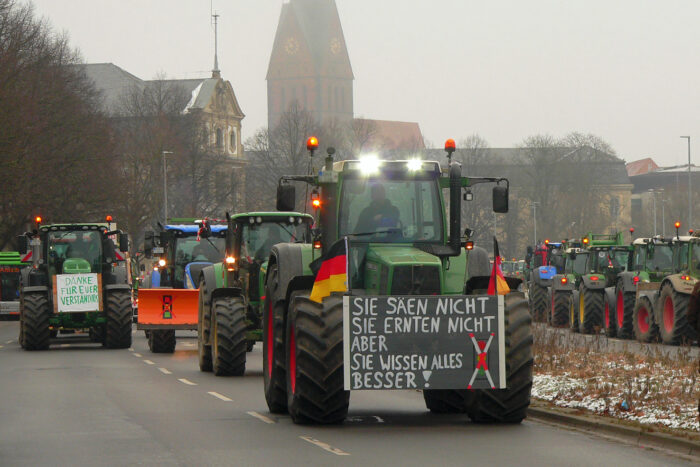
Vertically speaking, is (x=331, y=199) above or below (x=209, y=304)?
above

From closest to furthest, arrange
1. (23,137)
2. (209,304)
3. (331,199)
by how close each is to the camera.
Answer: (331,199) → (209,304) → (23,137)

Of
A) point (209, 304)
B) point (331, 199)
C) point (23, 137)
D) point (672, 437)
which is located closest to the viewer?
point (672, 437)

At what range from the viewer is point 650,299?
1235 inches

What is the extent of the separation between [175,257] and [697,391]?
1660cm

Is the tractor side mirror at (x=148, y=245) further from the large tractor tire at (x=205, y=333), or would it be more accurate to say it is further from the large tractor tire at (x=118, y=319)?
the large tractor tire at (x=205, y=333)

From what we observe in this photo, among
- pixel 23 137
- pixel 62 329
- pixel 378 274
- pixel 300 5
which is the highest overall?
pixel 300 5

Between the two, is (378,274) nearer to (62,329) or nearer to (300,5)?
(62,329)

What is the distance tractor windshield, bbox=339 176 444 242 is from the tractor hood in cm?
54

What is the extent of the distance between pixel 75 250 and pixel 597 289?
13.1 meters

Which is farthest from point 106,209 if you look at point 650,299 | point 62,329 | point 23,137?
point 650,299

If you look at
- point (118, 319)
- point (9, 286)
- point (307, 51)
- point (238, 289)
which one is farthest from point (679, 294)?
point (307, 51)

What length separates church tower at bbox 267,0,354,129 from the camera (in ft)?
632

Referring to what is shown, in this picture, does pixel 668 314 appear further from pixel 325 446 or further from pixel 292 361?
pixel 325 446

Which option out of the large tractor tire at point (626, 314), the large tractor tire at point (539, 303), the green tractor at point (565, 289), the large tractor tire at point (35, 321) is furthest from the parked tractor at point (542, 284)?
the large tractor tire at point (35, 321)
